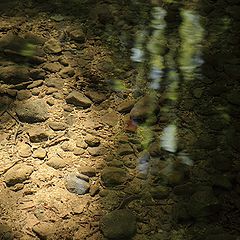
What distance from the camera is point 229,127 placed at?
230 centimetres

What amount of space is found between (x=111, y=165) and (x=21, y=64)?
39.0 inches

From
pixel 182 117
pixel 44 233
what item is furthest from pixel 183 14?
pixel 44 233

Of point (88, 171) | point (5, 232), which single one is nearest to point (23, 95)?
point (88, 171)

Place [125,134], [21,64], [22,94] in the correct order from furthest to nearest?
[21,64]
[22,94]
[125,134]

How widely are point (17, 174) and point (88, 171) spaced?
0.35 meters

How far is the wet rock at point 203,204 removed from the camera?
1.83 m

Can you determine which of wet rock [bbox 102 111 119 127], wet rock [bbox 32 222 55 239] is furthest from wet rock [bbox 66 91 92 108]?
wet rock [bbox 32 222 55 239]

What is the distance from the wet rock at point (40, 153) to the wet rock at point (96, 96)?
50 cm

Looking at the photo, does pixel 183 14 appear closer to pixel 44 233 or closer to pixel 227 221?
pixel 227 221

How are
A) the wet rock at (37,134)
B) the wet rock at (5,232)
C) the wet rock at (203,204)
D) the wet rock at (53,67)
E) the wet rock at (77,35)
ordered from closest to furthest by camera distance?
1. the wet rock at (5,232)
2. the wet rock at (203,204)
3. the wet rock at (37,134)
4. the wet rock at (53,67)
5. the wet rock at (77,35)

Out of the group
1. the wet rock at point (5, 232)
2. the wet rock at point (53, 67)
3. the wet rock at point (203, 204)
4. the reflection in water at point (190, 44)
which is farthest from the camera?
the reflection in water at point (190, 44)

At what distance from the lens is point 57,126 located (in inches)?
88.4

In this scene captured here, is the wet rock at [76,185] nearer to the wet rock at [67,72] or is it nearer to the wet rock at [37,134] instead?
the wet rock at [37,134]

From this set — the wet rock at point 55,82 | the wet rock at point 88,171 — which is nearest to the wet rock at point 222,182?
the wet rock at point 88,171
